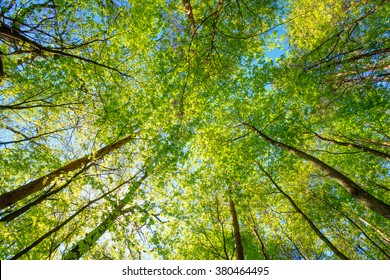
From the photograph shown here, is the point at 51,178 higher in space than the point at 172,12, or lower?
lower

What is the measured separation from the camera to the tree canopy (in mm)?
6391

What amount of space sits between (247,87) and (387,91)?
16.8 ft

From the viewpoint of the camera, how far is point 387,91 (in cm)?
788

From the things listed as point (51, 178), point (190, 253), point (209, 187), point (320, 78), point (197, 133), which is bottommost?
point (190, 253)

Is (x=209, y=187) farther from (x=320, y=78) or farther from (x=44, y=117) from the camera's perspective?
(x=44, y=117)

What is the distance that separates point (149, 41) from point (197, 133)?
15.1 feet

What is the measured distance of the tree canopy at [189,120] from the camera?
6.39m

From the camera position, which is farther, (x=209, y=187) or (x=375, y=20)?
(x=209, y=187)

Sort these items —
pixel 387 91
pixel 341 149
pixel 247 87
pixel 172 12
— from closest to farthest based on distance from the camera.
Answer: pixel 387 91 < pixel 247 87 < pixel 172 12 < pixel 341 149

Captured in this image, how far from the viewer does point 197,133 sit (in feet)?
34.2

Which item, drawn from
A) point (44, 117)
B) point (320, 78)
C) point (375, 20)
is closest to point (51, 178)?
point (44, 117)

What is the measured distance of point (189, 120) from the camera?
8742mm

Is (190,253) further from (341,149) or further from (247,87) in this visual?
(341,149)

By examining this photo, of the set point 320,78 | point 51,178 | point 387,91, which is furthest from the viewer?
point 320,78
